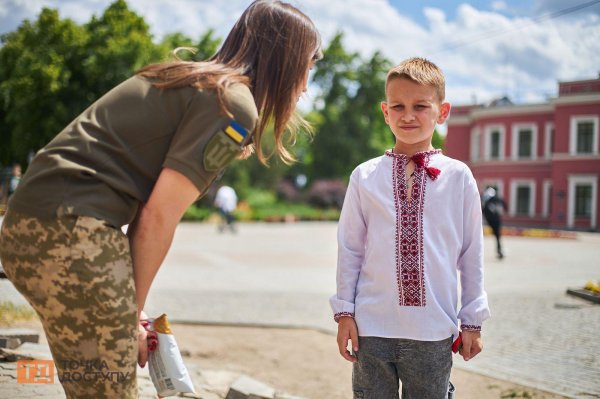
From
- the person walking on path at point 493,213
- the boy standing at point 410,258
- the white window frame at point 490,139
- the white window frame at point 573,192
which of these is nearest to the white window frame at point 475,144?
the white window frame at point 490,139

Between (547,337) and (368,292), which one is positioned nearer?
(368,292)

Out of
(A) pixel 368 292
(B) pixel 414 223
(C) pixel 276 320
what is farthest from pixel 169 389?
(C) pixel 276 320

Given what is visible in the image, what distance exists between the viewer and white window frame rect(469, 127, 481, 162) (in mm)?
43438

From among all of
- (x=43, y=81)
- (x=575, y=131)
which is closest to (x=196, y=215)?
(x=43, y=81)

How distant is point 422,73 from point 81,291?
156cm

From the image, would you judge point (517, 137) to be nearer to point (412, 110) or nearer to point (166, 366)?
point (412, 110)

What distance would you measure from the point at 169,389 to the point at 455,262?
120cm

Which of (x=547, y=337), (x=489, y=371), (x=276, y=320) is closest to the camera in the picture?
(x=489, y=371)

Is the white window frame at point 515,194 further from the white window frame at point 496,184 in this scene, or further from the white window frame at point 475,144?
the white window frame at point 475,144

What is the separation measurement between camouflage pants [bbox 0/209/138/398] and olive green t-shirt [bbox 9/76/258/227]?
2.2 inches

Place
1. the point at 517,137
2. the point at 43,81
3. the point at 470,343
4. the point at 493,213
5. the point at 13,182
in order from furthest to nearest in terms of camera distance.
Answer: the point at 517,137, the point at 43,81, the point at 493,213, the point at 13,182, the point at 470,343

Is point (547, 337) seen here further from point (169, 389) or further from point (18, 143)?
point (18, 143)

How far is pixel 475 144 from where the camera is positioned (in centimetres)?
4409

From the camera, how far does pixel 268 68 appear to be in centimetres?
195
